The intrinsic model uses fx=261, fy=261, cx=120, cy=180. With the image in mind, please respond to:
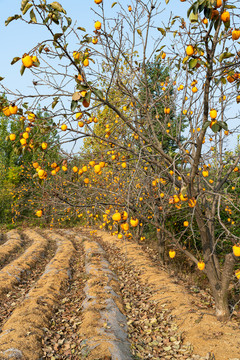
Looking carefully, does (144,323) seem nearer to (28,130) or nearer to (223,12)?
(28,130)

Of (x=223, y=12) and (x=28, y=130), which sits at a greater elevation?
(x=223, y=12)

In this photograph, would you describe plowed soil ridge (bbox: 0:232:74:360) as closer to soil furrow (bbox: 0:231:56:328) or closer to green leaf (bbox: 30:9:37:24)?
soil furrow (bbox: 0:231:56:328)

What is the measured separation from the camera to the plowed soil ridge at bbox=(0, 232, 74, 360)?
131 inches

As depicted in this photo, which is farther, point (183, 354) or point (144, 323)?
point (144, 323)

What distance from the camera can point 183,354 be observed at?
3.48 meters

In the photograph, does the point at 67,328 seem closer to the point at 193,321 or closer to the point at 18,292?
the point at 193,321

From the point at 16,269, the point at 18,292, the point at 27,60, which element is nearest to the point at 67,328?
the point at 18,292

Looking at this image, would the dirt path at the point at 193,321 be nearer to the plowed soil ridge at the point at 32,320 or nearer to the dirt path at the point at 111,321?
the dirt path at the point at 111,321

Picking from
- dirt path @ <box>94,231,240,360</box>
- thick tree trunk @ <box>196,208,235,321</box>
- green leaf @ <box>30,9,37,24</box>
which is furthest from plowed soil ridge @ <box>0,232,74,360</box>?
green leaf @ <box>30,9,37,24</box>

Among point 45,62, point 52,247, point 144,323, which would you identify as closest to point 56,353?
point 144,323

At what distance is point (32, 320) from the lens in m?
4.13

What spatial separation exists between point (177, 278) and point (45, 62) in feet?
17.2

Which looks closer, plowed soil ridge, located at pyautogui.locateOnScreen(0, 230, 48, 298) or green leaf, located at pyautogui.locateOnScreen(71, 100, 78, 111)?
green leaf, located at pyautogui.locateOnScreen(71, 100, 78, 111)

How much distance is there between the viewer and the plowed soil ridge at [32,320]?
131 inches
